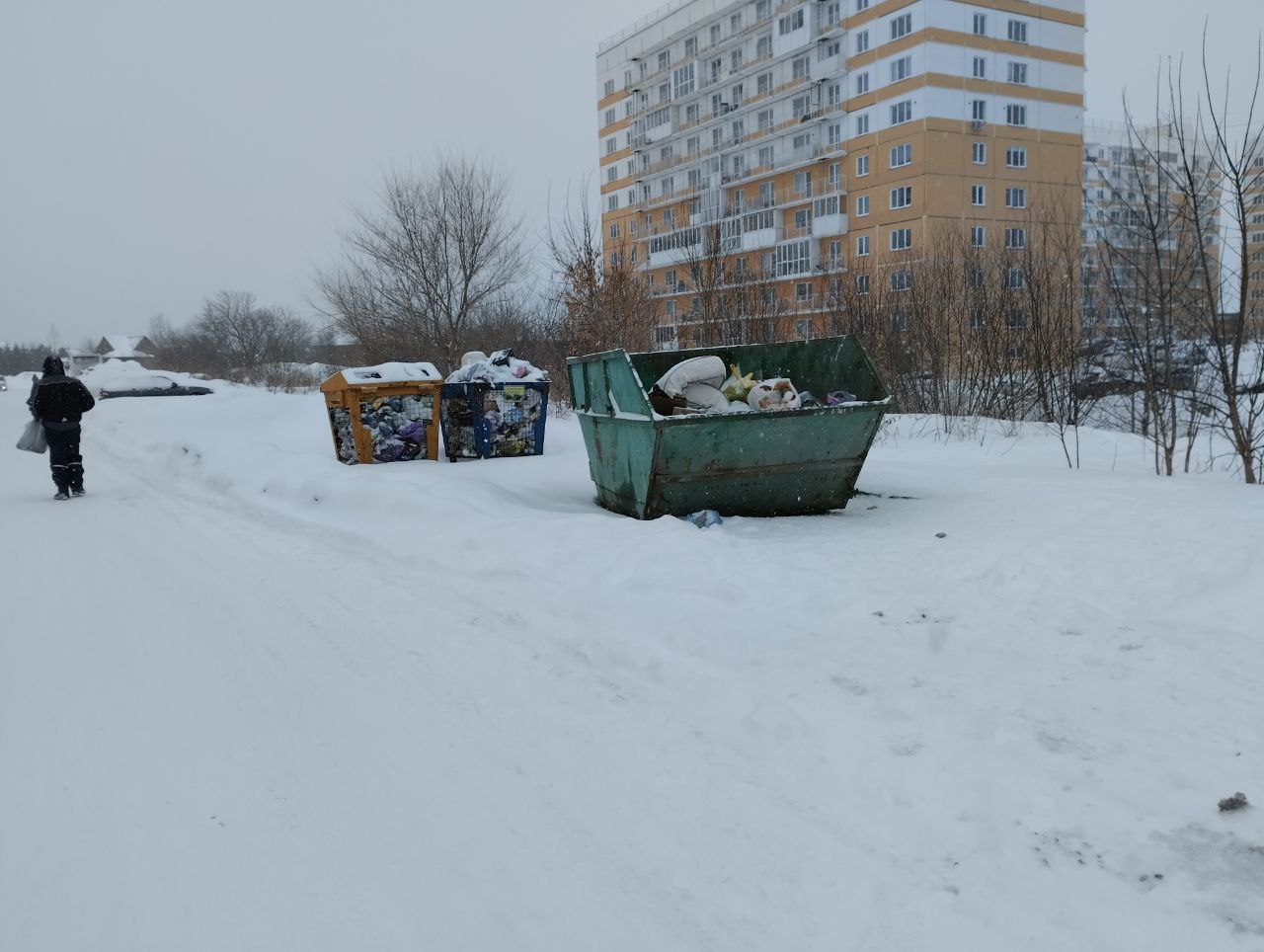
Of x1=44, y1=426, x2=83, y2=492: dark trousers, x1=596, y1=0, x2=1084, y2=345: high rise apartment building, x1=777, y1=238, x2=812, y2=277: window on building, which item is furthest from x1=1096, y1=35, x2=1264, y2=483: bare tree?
x1=777, y1=238, x2=812, y2=277: window on building

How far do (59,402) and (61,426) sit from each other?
291 mm

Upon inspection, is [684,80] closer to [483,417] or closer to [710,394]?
[483,417]

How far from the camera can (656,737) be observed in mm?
3072

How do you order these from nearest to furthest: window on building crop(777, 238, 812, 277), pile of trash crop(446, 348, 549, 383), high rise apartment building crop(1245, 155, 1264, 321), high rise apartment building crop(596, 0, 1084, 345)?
high rise apartment building crop(1245, 155, 1264, 321)
pile of trash crop(446, 348, 549, 383)
high rise apartment building crop(596, 0, 1084, 345)
window on building crop(777, 238, 812, 277)

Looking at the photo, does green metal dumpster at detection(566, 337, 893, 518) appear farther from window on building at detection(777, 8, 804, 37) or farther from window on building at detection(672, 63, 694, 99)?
window on building at detection(672, 63, 694, 99)

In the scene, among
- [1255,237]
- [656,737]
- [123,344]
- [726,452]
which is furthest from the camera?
[123,344]

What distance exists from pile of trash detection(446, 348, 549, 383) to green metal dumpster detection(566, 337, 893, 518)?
12.8 feet

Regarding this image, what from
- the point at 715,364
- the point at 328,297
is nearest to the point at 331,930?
the point at 715,364

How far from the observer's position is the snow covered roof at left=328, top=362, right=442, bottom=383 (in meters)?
10.1

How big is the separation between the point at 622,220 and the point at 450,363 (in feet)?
139

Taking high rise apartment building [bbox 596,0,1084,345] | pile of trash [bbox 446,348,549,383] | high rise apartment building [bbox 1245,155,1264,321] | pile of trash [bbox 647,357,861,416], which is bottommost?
pile of trash [bbox 647,357,861,416]

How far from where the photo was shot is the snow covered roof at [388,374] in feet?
33.2

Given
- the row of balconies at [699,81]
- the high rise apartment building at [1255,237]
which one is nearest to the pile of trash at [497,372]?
the high rise apartment building at [1255,237]

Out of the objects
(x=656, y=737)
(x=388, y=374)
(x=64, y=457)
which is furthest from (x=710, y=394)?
(x=64, y=457)
